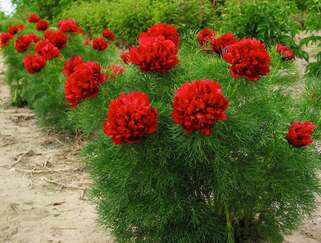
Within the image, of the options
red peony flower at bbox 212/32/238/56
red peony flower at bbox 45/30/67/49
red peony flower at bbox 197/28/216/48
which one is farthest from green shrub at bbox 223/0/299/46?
red peony flower at bbox 212/32/238/56

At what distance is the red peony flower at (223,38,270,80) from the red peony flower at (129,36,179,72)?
0.84 ft

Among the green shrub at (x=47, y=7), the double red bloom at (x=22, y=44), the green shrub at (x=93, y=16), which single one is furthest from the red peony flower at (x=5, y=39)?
the green shrub at (x=47, y=7)

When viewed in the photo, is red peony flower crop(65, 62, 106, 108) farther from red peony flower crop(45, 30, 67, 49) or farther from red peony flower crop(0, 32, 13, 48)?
red peony flower crop(0, 32, 13, 48)

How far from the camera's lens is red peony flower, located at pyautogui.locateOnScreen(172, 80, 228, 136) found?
200cm

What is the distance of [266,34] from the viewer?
218 inches

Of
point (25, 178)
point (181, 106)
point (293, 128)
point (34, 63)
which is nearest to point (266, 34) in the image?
point (34, 63)

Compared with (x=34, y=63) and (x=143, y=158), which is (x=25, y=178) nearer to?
(x=34, y=63)

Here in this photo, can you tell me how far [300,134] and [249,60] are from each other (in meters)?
0.43

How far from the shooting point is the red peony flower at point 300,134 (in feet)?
7.78

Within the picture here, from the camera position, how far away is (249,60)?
2.22 metres

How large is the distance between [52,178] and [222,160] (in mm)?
2460

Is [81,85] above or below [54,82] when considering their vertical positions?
above

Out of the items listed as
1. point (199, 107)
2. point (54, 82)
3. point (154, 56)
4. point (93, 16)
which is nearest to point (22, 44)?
point (54, 82)

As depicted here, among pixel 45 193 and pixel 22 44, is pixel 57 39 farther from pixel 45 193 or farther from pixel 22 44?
pixel 45 193
